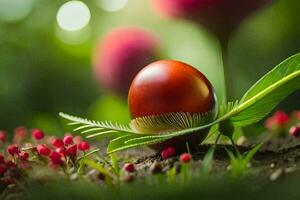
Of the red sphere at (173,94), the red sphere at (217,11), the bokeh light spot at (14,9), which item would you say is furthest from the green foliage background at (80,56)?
the red sphere at (173,94)

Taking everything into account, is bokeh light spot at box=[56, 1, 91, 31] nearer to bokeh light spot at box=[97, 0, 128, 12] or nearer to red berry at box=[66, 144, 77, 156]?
bokeh light spot at box=[97, 0, 128, 12]

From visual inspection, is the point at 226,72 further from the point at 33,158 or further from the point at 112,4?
the point at 112,4

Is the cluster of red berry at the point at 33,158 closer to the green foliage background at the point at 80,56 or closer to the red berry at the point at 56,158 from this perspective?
the red berry at the point at 56,158

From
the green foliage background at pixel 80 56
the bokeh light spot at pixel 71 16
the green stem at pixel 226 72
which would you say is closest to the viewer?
the green stem at pixel 226 72

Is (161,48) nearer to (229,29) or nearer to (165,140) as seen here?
(229,29)

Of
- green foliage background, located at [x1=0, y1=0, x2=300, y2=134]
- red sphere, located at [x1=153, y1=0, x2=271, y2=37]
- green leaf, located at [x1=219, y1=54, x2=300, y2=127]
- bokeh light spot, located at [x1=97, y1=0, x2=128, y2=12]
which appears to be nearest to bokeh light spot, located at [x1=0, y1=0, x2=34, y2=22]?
green foliage background, located at [x1=0, y1=0, x2=300, y2=134]

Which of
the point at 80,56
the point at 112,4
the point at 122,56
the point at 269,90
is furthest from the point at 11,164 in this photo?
the point at 112,4
